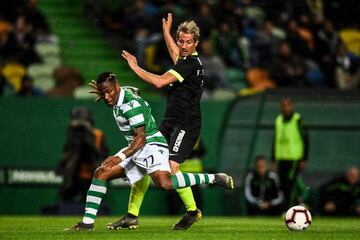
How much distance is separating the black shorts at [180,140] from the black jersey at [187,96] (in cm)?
7

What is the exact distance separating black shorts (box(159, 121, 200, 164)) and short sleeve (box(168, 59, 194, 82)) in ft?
2.09

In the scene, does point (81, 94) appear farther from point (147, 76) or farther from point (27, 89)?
point (147, 76)

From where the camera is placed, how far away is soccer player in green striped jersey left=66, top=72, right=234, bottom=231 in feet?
42.4

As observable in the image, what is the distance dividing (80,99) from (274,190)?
12.0 feet

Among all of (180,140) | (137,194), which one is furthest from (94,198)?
(180,140)

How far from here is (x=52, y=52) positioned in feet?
74.0

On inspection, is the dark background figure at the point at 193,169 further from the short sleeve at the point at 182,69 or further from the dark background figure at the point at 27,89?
the short sleeve at the point at 182,69

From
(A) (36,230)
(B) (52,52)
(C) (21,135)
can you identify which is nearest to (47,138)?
(C) (21,135)

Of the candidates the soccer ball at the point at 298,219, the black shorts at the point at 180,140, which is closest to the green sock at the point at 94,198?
the black shorts at the point at 180,140

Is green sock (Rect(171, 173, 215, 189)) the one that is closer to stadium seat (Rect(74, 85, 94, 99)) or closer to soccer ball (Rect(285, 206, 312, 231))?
soccer ball (Rect(285, 206, 312, 231))

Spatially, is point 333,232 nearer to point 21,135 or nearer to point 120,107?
point 120,107

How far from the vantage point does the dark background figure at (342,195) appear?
67.6 ft

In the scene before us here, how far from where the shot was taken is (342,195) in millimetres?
20734

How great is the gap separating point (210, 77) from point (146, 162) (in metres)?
9.01
